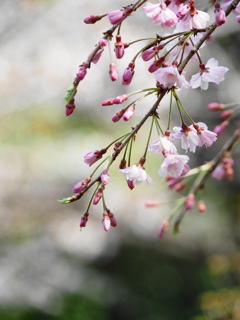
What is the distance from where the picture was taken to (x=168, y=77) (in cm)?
69

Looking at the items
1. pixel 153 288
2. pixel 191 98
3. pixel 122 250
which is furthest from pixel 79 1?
pixel 153 288

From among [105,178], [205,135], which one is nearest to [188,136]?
[205,135]

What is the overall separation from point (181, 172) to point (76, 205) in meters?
2.94

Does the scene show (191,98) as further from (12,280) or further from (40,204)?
(12,280)

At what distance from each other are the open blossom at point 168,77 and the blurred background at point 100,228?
8.76 feet

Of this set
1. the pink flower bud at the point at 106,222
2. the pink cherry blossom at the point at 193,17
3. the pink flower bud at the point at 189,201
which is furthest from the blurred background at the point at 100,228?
the pink cherry blossom at the point at 193,17

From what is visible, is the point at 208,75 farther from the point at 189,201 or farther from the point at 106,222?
the point at 189,201

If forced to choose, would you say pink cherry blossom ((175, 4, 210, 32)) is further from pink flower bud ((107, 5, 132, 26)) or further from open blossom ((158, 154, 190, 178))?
open blossom ((158, 154, 190, 178))

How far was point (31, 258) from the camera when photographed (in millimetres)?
3459

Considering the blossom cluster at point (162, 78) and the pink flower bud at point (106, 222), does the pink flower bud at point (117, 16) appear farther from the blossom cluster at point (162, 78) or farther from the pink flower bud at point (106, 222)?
the pink flower bud at point (106, 222)

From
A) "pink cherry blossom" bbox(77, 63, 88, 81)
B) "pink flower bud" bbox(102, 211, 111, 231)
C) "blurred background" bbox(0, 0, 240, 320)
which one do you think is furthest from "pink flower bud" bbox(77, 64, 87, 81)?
"blurred background" bbox(0, 0, 240, 320)

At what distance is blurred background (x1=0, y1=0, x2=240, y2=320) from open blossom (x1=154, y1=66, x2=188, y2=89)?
2.67 meters

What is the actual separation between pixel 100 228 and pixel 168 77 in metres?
2.84

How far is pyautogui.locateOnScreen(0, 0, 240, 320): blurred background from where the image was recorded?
3348 millimetres
